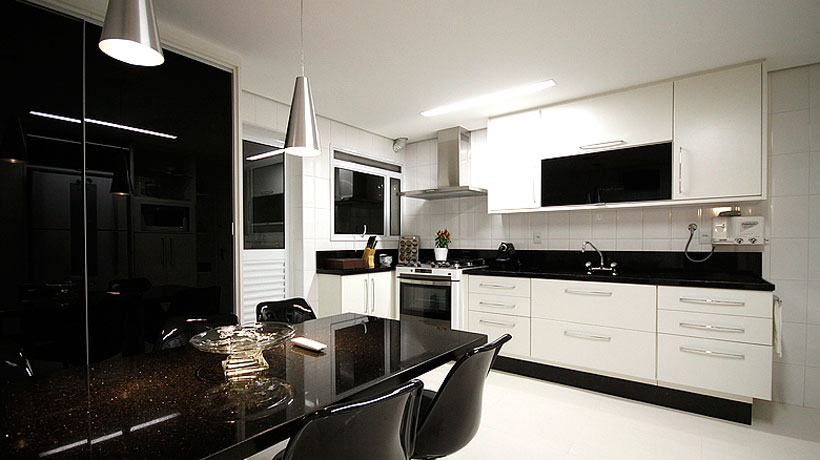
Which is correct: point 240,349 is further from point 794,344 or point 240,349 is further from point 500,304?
point 794,344

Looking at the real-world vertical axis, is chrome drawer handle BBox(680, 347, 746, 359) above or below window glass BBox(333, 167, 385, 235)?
below

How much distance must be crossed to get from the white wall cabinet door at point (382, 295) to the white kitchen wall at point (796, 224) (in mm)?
3140

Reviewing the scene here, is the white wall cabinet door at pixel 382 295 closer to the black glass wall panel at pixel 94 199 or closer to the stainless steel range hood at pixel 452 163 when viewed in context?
the stainless steel range hood at pixel 452 163

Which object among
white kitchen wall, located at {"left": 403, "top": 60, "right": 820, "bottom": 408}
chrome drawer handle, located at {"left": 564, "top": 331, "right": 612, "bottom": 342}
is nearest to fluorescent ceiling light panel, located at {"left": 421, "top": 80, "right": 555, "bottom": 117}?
white kitchen wall, located at {"left": 403, "top": 60, "right": 820, "bottom": 408}

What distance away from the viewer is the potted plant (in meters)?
4.41

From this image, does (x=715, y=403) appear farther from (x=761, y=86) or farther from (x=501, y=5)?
(x=501, y=5)

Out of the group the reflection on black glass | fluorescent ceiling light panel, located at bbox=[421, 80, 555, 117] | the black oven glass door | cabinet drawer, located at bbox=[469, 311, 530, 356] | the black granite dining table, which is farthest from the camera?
the black oven glass door

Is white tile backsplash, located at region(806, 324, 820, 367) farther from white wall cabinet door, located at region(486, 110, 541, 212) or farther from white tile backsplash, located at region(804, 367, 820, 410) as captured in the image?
white wall cabinet door, located at region(486, 110, 541, 212)

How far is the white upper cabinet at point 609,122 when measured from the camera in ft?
10.0

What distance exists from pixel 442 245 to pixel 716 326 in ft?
8.25

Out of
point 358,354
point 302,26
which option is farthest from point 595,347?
point 302,26

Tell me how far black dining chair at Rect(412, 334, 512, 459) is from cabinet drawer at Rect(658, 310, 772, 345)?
6.45 ft

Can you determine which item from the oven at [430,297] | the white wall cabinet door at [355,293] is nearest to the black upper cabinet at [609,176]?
the oven at [430,297]

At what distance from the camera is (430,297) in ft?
12.8
